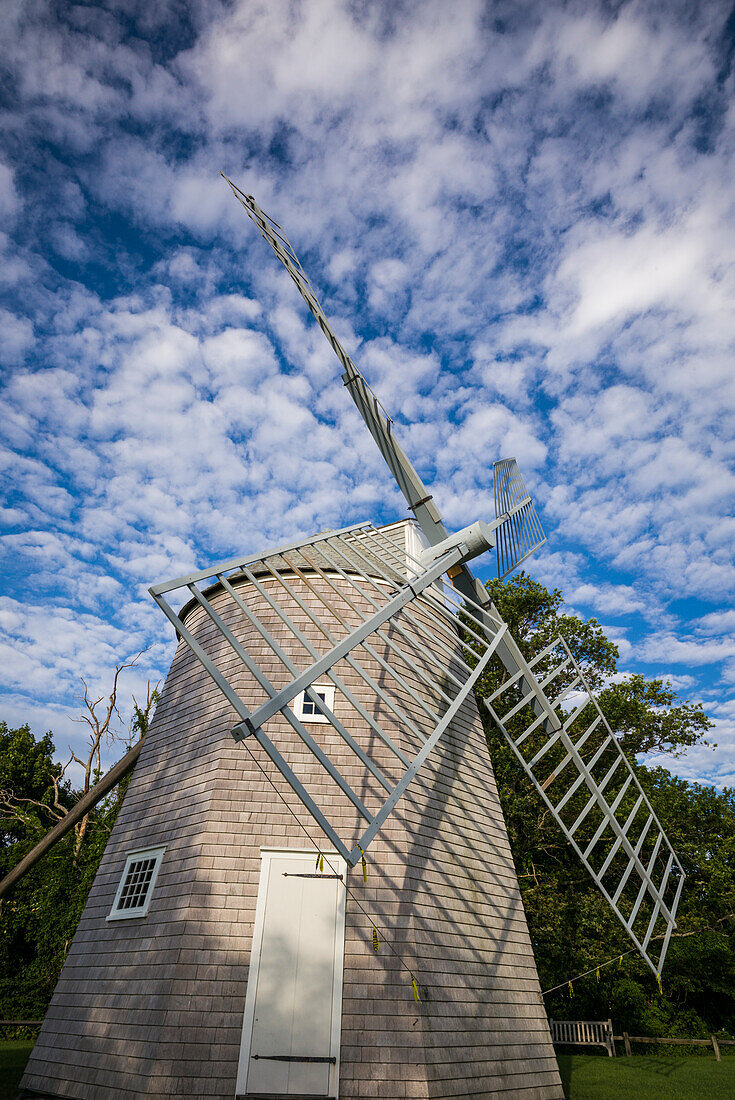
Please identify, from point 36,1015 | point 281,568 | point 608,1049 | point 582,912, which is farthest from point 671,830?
point 36,1015

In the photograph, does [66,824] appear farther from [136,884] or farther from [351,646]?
[351,646]

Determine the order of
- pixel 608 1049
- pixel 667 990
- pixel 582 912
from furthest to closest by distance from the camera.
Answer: pixel 667 990
pixel 608 1049
pixel 582 912

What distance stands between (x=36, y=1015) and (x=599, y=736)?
742 inches

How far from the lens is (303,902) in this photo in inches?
260

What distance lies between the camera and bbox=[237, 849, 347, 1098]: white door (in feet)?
19.1

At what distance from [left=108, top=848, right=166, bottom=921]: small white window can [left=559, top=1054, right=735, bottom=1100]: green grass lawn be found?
7648mm

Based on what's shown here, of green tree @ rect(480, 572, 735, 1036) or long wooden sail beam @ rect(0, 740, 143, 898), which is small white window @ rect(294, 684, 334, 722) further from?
green tree @ rect(480, 572, 735, 1036)

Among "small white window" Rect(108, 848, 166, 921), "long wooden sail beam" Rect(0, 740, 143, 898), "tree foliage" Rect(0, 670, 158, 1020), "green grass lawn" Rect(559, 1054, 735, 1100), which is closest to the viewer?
"small white window" Rect(108, 848, 166, 921)

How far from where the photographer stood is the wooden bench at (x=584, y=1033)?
1549cm

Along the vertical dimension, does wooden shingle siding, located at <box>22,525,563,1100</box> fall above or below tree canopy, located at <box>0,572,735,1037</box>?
below

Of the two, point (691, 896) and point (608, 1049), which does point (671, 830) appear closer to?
point (691, 896)

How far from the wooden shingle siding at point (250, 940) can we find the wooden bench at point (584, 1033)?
10.5 m

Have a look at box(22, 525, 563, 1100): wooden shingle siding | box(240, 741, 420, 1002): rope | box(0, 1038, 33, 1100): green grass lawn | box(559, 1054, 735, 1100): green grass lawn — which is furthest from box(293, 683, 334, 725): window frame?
box(559, 1054, 735, 1100): green grass lawn

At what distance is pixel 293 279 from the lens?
11828 millimetres
